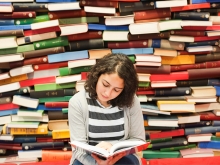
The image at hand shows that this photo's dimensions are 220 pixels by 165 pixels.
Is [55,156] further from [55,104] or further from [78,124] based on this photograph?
[78,124]

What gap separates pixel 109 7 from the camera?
61.7 inches

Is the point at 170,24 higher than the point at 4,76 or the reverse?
higher

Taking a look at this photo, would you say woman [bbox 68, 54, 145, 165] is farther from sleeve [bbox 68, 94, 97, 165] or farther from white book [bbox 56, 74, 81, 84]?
white book [bbox 56, 74, 81, 84]

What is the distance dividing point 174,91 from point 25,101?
97 centimetres

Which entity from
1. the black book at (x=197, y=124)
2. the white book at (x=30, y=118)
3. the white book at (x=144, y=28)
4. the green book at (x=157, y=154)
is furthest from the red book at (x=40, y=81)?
the black book at (x=197, y=124)

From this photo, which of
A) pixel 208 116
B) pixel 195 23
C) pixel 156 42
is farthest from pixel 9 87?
pixel 208 116

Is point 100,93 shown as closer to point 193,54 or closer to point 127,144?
point 127,144

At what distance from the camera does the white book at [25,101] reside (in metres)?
1.68

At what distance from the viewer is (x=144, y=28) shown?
1.59 m

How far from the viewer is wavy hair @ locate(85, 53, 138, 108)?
1.10 m

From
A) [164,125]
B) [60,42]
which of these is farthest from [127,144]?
[60,42]

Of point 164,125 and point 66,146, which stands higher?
point 164,125

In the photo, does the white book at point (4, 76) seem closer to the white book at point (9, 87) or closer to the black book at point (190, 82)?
the white book at point (9, 87)

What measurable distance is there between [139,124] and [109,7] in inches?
28.7
